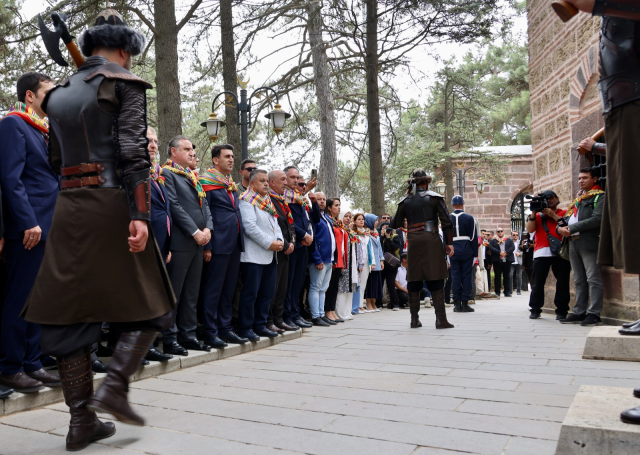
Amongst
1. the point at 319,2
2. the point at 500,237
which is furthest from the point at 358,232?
the point at 500,237

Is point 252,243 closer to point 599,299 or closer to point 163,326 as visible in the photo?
point 163,326

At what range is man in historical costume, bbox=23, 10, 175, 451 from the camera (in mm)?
2711

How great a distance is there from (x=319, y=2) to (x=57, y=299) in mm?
11512

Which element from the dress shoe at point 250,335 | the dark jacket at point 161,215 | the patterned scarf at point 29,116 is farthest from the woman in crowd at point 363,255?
the patterned scarf at point 29,116

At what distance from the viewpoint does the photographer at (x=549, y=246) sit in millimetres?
8812

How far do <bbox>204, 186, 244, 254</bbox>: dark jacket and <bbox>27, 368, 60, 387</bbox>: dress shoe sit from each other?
6.77 feet

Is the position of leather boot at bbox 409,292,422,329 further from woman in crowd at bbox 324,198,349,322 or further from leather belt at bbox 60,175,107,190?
leather belt at bbox 60,175,107,190

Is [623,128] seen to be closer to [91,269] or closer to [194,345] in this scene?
[91,269]

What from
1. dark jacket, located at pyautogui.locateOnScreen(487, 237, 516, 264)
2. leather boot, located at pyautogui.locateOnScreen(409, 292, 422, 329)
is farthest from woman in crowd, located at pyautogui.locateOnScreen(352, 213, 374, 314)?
dark jacket, located at pyautogui.locateOnScreen(487, 237, 516, 264)

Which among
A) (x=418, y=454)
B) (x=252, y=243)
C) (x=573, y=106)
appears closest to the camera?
(x=418, y=454)

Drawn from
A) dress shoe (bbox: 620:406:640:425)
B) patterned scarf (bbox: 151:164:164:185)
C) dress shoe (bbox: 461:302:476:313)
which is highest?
patterned scarf (bbox: 151:164:164:185)

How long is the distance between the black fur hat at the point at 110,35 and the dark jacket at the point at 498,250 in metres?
15.1

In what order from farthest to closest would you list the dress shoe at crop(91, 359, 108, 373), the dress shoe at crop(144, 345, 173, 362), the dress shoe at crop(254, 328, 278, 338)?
the dress shoe at crop(254, 328, 278, 338), the dress shoe at crop(144, 345, 173, 362), the dress shoe at crop(91, 359, 108, 373)

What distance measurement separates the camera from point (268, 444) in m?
2.82
